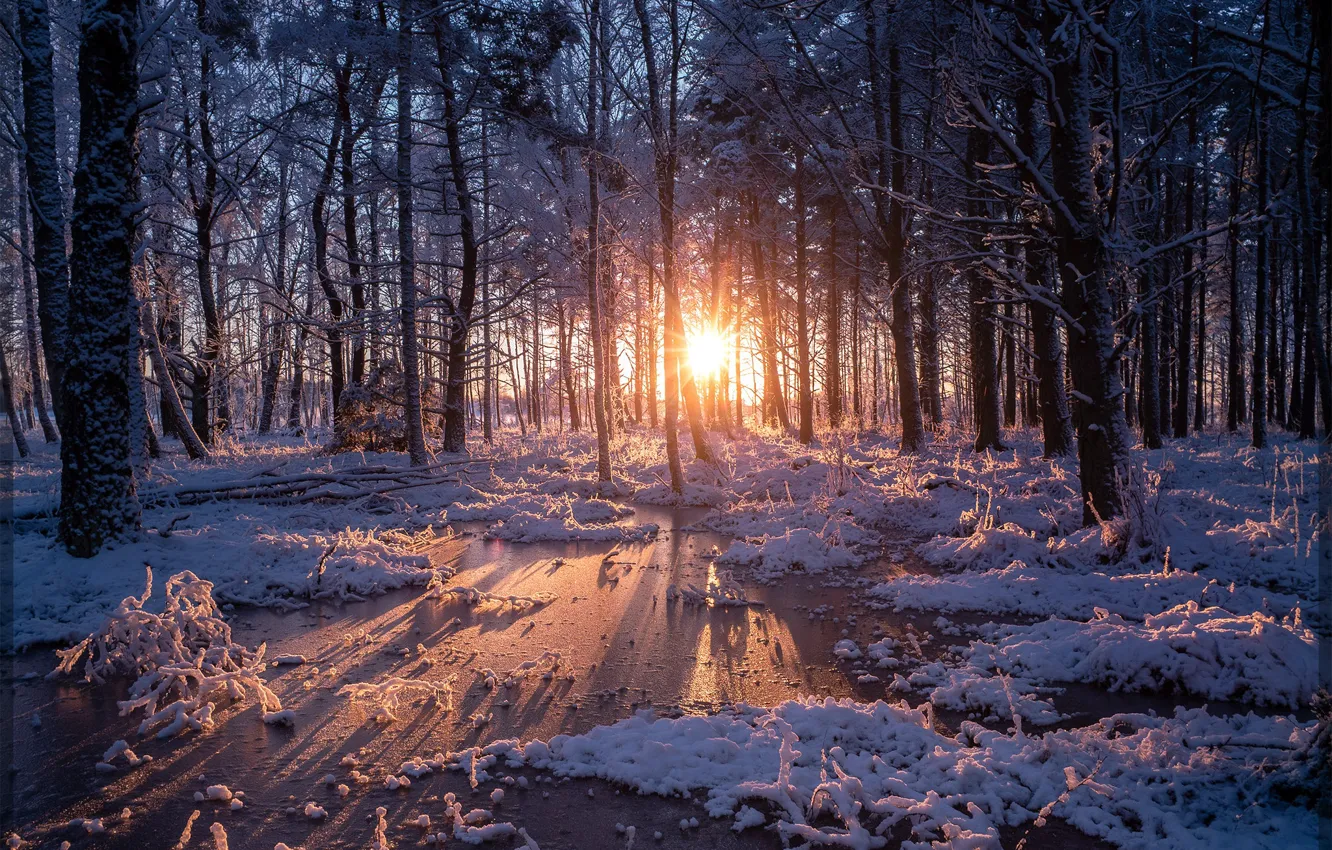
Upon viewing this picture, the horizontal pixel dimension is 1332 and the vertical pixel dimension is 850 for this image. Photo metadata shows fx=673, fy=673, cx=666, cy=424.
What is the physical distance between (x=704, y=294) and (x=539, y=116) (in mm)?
10679

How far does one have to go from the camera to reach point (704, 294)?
25.4 meters

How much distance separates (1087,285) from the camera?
7.21m

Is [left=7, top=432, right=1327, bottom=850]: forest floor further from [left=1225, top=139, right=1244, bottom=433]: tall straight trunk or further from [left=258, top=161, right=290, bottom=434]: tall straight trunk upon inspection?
[left=258, top=161, right=290, bottom=434]: tall straight trunk

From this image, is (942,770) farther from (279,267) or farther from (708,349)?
(279,267)

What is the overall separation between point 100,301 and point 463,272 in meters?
12.1

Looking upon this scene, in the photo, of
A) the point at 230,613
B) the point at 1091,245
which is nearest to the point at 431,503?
the point at 230,613

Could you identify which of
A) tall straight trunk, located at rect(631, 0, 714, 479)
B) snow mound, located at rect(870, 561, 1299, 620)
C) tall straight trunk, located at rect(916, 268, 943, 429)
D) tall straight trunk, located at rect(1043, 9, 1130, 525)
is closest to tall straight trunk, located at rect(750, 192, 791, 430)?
tall straight trunk, located at rect(916, 268, 943, 429)

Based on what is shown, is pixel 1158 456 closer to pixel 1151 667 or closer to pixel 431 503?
pixel 1151 667

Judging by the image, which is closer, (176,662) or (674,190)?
(176,662)

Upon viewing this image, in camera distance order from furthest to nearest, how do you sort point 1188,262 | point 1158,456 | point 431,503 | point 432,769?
point 1188,262 < point 1158,456 < point 431,503 < point 432,769

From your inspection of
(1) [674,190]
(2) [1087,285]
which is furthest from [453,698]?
(1) [674,190]

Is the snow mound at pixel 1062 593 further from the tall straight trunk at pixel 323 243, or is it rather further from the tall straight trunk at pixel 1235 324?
the tall straight trunk at pixel 323 243

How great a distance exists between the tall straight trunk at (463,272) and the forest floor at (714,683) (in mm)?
8321

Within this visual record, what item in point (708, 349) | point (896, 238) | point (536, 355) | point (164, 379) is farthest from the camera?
point (536, 355)
